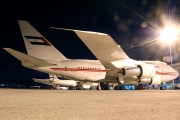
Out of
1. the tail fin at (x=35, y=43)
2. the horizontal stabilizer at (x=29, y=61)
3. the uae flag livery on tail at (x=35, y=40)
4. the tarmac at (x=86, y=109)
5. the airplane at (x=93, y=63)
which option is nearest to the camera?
the tarmac at (x=86, y=109)

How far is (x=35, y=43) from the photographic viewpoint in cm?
2038

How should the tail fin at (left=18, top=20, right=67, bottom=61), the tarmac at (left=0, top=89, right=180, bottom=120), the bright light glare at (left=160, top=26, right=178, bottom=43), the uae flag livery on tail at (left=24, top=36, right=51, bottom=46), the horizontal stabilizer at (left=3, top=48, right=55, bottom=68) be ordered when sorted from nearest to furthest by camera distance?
1. the tarmac at (left=0, top=89, right=180, bottom=120)
2. the horizontal stabilizer at (left=3, top=48, right=55, bottom=68)
3. the tail fin at (left=18, top=20, right=67, bottom=61)
4. the uae flag livery on tail at (left=24, top=36, right=51, bottom=46)
5. the bright light glare at (left=160, top=26, right=178, bottom=43)

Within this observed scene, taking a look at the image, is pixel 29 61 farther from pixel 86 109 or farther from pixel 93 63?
pixel 86 109

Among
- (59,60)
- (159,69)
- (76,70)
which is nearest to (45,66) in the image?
(59,60)

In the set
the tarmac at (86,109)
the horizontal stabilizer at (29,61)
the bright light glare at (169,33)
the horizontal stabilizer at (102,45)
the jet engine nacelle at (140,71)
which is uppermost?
the bright light glare at (169,33)

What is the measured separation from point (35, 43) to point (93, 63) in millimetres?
5842

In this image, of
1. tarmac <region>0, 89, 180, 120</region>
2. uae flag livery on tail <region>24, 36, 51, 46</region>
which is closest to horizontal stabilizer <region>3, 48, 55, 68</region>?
→ uae flag livery on tail <region>24, 36, 51, 46</region>

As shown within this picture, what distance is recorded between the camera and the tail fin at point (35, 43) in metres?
19.9

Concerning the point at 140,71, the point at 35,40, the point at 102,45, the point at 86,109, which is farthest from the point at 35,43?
the point at 86,109

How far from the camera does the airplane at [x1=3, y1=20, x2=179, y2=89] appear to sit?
16406mm

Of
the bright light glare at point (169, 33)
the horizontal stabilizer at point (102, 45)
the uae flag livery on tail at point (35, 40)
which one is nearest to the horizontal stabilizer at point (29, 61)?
the uae flag livery on tail at point (35, 40)

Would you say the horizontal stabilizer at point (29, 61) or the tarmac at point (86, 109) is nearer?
the tarmac at point (86, 109)

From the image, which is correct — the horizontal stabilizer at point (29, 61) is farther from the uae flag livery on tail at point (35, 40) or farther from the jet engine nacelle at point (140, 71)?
the jet engine nacelle at point (140, 71)

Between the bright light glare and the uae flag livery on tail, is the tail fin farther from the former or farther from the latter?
the bright light glare
